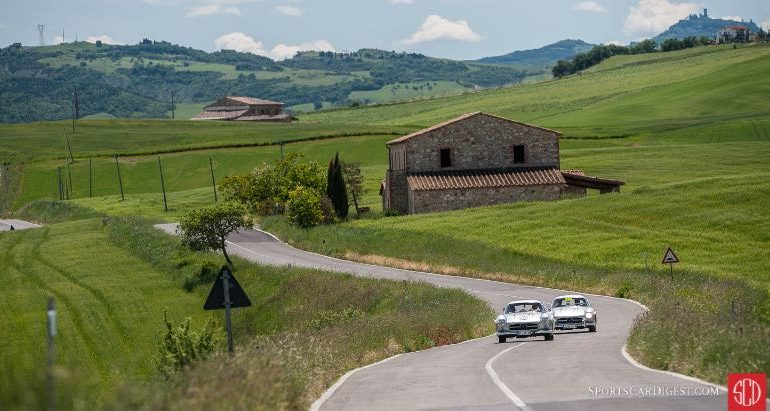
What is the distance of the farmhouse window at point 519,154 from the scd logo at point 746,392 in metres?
71.1

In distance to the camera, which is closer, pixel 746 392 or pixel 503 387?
pixel 746 392

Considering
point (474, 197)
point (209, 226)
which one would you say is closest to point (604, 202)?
point (474, 197)

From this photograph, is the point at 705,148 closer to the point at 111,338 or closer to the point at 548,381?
the point at 111,338

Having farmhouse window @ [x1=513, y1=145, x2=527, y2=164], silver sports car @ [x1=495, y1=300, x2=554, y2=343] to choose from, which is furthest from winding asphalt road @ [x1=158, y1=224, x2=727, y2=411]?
farmhouse window @ [x1=513, y1=145, x2=527, y2=164]

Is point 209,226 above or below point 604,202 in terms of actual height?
above

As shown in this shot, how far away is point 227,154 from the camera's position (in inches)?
5226

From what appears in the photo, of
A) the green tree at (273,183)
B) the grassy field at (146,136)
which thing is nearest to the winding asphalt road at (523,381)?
the green tree at (273,183)

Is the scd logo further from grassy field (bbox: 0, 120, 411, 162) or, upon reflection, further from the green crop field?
grassy field (bbox: 0, 120, 411, 162)

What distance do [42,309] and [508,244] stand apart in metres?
25.5

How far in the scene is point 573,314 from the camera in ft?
116

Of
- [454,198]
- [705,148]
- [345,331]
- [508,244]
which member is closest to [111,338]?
[345,331]

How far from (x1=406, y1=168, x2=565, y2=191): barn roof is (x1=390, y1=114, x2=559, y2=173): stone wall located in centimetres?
77

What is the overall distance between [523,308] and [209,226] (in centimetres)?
3506

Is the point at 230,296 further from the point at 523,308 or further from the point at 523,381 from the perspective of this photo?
the point at 523,308
